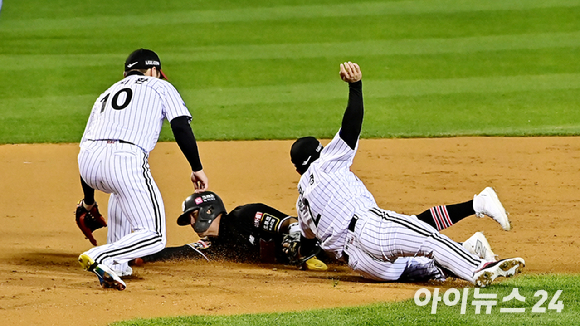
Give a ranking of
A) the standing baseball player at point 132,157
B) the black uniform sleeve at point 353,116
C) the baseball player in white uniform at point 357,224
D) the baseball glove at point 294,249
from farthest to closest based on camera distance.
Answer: the baseball glove at point 294,249
the standing baseball player at point 132,157
the black uniform sleeve at point 353,116
the baseball player in white uniform at point 357,224

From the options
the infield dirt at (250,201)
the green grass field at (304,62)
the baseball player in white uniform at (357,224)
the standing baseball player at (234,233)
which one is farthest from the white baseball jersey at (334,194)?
the green grass field at (304,62)

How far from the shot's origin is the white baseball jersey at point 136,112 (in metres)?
5.18

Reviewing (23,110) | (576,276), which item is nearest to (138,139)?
(576,276)

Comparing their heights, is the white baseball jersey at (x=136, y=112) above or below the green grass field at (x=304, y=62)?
below

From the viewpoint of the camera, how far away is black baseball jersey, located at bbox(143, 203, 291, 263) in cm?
587

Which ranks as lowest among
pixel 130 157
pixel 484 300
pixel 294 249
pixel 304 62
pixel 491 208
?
pixel 484 300

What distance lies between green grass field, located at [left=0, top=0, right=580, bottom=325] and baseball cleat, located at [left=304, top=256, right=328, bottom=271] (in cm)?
475

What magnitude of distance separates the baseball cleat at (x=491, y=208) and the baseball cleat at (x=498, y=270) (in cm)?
47

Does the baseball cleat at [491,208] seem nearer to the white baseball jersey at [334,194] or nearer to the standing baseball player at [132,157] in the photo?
the white baseball jersey at [334,194]

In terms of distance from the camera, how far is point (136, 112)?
519 cm

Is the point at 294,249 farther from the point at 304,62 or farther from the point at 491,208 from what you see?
the point at 304,62

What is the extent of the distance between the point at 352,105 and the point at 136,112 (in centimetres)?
149

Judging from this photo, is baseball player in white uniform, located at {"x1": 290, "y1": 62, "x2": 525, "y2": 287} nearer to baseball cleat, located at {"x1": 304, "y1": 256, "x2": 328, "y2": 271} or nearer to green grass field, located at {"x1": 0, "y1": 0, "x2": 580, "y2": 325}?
baseball cleat, located at {"x1": 304, "y1": 256, "x2": 328, "y2": 271}

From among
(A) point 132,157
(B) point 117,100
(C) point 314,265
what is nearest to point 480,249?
(C) point 314,265
